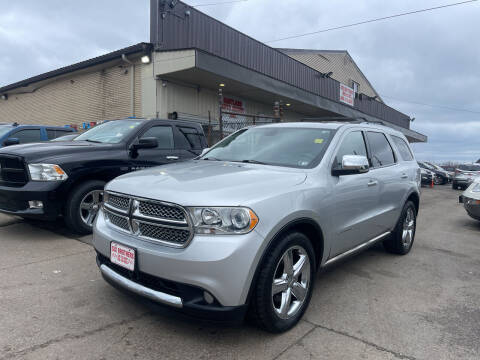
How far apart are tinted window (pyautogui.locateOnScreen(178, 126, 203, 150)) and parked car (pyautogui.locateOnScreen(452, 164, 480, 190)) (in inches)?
746

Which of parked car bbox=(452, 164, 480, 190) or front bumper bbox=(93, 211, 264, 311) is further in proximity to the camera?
parked car bbox=(452, 164, 480, 190)

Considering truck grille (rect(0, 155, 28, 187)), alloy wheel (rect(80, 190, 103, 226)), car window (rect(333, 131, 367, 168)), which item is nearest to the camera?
car window (rect(333, 131, 367, 168))

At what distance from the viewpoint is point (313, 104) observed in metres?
16.4

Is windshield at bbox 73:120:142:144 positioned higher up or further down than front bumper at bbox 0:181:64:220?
higher up

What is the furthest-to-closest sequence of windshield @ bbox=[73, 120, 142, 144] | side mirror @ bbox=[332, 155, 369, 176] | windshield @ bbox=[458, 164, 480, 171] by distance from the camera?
windshield @ bbox=[458, 164, 480, 171] → windshield @ bbox=[73, 120, 142, 144] → side mirror @ bbox=[332, 155, 369, 176]

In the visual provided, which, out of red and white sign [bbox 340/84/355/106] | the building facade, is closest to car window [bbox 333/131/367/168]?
the building facade

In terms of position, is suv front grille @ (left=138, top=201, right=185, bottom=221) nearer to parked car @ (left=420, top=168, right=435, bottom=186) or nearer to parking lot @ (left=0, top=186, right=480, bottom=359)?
parking lot @ (left=0, top=186, right=480, bottom=359)

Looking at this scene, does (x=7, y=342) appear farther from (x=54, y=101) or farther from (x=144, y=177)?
(x=54, y=101)

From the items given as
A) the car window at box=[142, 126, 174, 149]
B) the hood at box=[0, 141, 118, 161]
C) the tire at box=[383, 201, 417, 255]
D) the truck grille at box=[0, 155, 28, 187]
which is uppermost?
the car window at box=[142, 126, 174, 149]

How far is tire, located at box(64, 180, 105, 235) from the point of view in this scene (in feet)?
15.7

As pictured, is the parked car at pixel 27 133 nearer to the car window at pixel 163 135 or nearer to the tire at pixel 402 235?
the car window at pixel 163 135

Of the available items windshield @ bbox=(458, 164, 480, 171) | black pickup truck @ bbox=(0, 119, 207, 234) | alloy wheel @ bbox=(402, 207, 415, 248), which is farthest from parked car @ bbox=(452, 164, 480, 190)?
black pickup truck @ bbox=(0, 119, 207, 234)

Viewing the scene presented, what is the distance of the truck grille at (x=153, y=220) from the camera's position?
2432 mm

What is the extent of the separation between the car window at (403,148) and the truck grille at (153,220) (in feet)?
12.4
